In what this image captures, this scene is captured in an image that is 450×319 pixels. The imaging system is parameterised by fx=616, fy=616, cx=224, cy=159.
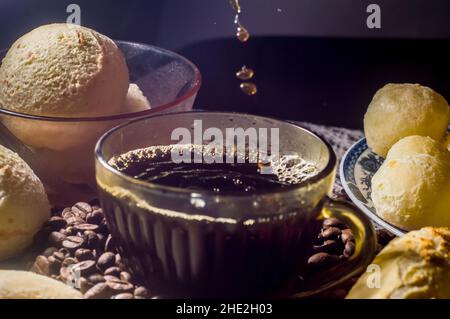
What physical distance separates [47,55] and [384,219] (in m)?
0.42

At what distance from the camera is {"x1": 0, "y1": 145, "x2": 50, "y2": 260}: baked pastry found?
58 cm

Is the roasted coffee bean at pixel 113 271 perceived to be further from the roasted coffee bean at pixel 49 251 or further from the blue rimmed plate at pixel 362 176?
the blue rimmed plate at pixel 362 176

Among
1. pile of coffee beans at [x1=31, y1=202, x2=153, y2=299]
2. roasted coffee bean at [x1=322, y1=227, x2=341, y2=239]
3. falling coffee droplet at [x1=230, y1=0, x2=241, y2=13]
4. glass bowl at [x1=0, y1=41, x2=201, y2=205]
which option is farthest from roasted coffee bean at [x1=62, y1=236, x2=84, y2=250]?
falling coffee droplet at [x1=230, y1=0, x2=241, y2=13]

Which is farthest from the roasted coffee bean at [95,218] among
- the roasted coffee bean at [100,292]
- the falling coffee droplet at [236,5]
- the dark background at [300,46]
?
the dark background at [300,46]

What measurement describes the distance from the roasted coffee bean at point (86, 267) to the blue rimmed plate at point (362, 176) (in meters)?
0.31

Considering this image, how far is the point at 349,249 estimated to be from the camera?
1.99 ft

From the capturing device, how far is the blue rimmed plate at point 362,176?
0.68m

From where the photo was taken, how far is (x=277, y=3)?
1.26m

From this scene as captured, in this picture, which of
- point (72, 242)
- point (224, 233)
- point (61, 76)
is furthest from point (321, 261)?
point (61, 76)

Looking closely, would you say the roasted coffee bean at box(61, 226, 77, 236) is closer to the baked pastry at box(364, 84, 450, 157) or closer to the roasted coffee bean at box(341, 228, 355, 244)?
the roasted coffee bean at box(341, 228, 355, 244)

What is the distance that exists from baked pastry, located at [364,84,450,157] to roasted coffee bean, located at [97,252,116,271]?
0.41m

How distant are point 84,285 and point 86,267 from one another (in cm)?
2

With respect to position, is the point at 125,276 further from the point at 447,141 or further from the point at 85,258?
the point at 447,141
